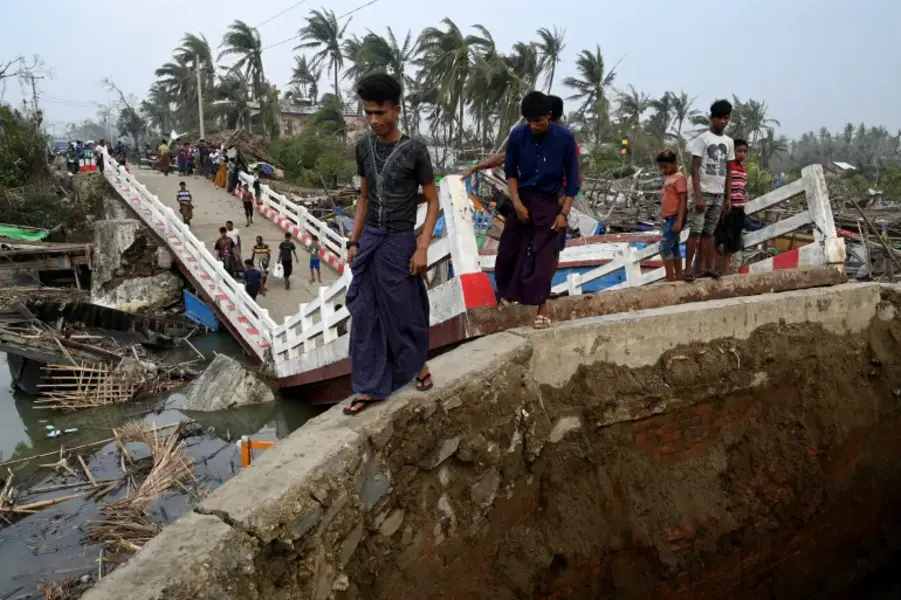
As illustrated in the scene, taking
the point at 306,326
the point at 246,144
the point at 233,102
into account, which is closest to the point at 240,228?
the point at 306,326

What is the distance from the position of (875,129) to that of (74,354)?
100 m

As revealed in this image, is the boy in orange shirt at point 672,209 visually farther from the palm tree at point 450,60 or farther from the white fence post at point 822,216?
the palm tree at point 450,60

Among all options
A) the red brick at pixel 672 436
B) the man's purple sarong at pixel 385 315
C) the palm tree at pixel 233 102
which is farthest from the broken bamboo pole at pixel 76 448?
the palm tree at pixel 233 102

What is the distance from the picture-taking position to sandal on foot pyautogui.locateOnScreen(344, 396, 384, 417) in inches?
107

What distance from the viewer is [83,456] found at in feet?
24.7

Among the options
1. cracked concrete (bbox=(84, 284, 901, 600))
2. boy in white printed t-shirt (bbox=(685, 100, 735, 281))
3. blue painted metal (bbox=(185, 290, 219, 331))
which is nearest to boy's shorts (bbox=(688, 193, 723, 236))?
boy in white printed t-shirt (bbox=(685, 100, 735, 281))

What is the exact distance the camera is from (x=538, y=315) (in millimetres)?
3688

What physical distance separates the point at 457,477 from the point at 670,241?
3194mm

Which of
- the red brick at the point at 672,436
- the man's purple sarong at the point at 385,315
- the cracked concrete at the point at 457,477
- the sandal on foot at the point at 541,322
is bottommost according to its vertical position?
the red brick at the point at 672,436

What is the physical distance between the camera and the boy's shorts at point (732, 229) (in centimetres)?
550

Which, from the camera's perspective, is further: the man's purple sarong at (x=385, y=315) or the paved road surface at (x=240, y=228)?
the paved road surface at (x=240, y=228)

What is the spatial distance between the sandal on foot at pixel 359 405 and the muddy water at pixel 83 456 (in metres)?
3.88

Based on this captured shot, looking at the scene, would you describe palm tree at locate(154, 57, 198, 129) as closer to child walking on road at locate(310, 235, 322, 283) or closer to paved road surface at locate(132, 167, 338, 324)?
paved road surface at locate(132, 167, 338, 324)

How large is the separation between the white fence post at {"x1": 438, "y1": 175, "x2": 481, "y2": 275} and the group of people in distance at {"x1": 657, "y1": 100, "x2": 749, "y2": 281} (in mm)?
1864
